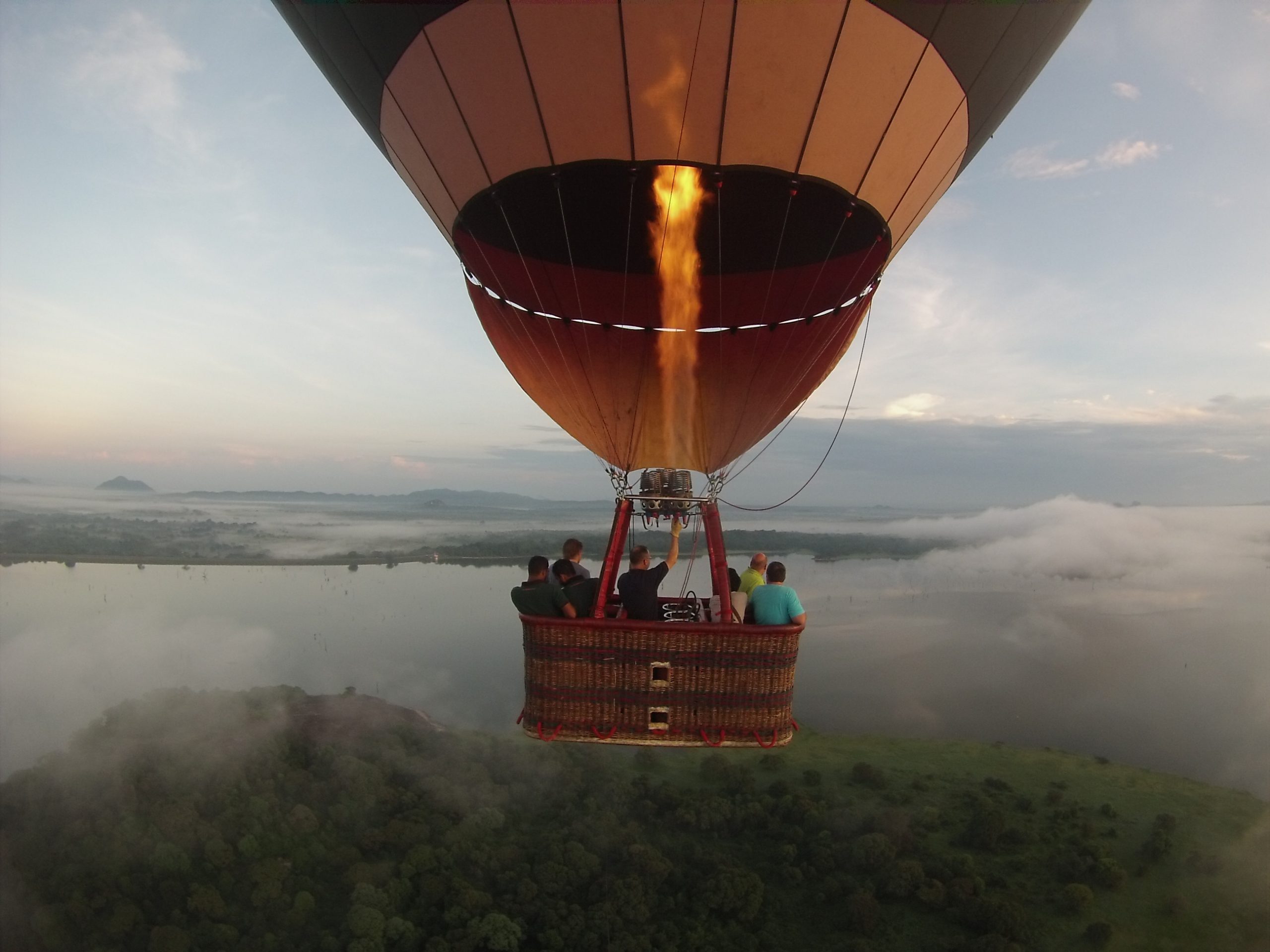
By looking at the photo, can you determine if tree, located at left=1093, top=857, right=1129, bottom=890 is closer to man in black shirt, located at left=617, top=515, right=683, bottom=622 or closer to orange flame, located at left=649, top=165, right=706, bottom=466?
orange flame, located at left=649, top=165, right=706, bottom=466

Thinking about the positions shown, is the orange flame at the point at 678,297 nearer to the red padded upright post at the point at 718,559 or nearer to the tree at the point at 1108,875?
the red padded upright post at the point at 718,559

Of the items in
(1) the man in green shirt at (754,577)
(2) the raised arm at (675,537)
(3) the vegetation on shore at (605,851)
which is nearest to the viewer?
(1) the man in green shirt at (754,577)

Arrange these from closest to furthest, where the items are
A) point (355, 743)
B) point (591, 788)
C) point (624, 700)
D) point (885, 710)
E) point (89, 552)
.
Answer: point (624, 700)
point (591, 788)
point (355, 743)
point (885, 710)
point (89, 552)

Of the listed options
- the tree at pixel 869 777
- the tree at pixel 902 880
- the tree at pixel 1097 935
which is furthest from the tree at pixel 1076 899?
the tree at pixel 869 777

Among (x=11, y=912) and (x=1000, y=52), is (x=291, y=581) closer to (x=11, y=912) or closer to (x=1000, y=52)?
(x=11, y=912)

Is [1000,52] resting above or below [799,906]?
above

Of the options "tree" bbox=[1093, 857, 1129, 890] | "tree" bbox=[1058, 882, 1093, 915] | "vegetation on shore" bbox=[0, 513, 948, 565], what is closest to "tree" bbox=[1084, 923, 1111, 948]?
"tree" bbox=[1058, 882, 1093, 915]

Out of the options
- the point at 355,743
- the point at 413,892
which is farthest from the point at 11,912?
the point at 413,892
